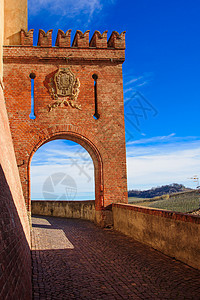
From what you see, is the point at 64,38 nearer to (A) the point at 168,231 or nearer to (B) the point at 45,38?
(B) the point at 45,38

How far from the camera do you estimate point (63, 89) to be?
1279 cm

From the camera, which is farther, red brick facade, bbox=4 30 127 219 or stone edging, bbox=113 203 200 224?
red brick facade, bbox=4 30 127 219

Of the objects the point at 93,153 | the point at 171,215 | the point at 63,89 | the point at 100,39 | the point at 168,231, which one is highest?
the point at 100,39

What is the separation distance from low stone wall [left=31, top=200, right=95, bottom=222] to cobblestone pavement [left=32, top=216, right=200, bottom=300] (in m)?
6.55

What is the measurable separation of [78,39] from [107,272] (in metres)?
10.1

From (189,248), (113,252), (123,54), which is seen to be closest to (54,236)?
(113,252)

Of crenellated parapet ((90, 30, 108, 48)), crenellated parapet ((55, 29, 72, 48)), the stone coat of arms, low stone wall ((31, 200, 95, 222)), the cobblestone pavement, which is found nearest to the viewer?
the cobblestone pavement

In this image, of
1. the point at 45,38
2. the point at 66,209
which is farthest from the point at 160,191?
the point at 45,38

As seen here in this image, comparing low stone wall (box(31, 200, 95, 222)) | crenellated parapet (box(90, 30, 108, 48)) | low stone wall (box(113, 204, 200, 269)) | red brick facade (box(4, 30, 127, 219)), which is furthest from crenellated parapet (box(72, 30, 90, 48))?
low stone wall (box(31, 200, 95, 222))

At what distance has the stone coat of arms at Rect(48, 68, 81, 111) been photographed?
12.8 metres

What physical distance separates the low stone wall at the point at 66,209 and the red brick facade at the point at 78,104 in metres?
3.10

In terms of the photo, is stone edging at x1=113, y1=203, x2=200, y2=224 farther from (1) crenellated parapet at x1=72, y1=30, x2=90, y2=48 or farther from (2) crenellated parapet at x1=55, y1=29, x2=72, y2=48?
(2) crenellated parapet at x1=55, y1=29, x2=72, y2=48

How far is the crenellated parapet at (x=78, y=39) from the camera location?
12977mm

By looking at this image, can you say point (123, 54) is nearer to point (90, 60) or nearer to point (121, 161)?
point (90, 60)
